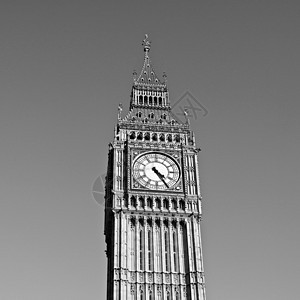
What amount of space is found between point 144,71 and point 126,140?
17.2 meters

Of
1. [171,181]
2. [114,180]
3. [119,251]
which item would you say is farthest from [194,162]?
[119,251]

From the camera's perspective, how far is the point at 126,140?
7850 centimetres

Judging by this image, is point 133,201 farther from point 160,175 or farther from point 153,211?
point 160,175

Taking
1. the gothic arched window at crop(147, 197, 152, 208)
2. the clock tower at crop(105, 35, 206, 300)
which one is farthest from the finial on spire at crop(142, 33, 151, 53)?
the gothic arched window at crop(147, 197, 152, 208)

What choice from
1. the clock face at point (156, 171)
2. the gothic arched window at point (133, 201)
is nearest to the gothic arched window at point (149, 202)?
the clock face at point (156, 171)

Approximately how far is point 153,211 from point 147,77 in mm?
25922

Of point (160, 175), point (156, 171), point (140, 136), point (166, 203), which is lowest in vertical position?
point (166, 203)

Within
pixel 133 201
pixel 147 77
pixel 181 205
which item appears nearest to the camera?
pixel 133 201

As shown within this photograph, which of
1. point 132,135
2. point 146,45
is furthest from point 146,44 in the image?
point 132,135

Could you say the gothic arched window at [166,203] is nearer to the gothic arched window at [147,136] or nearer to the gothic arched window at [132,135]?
the gothic arched window at [147,136]

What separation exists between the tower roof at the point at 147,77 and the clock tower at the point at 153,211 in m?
5.57

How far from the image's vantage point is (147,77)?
298 feet

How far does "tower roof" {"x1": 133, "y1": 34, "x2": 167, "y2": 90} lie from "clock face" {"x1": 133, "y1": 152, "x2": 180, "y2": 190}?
47.5ft

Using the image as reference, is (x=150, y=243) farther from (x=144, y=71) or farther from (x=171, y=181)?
(x=144, y=71)
